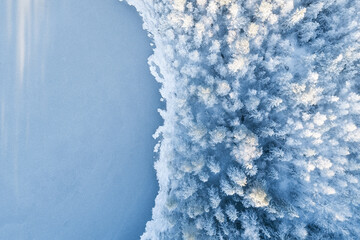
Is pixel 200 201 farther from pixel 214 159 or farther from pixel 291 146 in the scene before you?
pixel 291 146

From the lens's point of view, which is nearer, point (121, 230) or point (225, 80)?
point (225, 80)

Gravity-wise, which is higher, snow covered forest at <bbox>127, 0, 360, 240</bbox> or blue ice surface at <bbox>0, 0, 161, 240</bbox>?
blue ice surface at <bbox>0, 0, 161, 240</bbox>

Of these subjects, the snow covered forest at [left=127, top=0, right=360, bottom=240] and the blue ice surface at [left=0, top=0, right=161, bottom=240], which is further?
the blue ice surface at [left=0, top=0, right=161, bottom=240]

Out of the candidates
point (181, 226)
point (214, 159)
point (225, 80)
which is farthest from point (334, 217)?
point (225, 80)

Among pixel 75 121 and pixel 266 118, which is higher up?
pixel 75 121

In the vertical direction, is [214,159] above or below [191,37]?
below

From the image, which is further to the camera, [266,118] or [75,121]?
[75,121]
